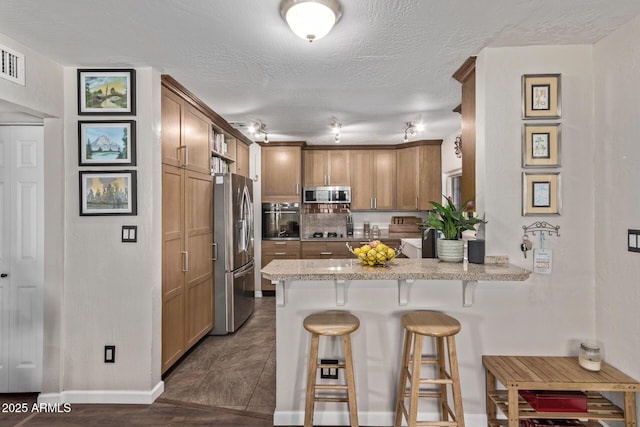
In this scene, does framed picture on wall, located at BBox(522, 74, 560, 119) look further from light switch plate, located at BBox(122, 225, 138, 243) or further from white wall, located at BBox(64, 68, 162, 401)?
light switch plate, located at BBox(122, 225, 138, 243)

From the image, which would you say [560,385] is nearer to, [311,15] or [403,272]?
[403,272]

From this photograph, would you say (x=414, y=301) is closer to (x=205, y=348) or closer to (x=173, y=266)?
(x=173, y=266)

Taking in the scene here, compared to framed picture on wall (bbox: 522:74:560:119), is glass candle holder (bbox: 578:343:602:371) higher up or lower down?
lower down

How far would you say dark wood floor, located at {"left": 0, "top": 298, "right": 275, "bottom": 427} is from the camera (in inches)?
91.9

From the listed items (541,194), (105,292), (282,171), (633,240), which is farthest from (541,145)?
(282,171)

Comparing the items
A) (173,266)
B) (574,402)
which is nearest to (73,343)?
(173,266)

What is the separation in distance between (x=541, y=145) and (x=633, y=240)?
0.76 m

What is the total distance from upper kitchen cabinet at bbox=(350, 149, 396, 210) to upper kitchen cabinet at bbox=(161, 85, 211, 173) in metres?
2.60

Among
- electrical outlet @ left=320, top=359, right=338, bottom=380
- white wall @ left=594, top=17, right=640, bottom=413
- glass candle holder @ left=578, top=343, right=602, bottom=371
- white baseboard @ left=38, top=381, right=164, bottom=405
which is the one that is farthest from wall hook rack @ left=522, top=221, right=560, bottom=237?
white baseboard @ left=38, top=381, right=164, bottom=405

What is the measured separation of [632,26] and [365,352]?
249 cm

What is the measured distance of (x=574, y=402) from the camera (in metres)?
1.91

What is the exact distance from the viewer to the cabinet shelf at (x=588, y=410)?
1.89m

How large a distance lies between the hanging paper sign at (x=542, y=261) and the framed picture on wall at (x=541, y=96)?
0.90 m

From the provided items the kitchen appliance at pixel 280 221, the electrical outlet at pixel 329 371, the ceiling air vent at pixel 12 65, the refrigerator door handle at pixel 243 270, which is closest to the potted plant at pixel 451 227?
the electrical outlet at pixel 329 371
